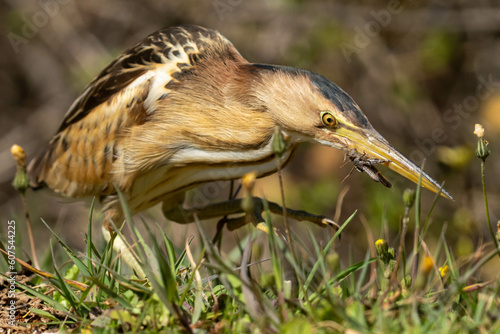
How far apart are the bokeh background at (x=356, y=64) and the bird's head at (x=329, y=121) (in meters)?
2.39

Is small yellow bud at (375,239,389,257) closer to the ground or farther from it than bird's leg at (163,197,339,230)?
farther from it

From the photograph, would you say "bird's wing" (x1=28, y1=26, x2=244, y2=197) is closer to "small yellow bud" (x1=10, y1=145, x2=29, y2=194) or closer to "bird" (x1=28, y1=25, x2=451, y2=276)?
"bird" (x1=28, y1=25, x2=451, y2=276)

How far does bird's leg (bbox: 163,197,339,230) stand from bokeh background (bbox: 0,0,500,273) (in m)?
1.71

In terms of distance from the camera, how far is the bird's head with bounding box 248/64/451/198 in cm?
206

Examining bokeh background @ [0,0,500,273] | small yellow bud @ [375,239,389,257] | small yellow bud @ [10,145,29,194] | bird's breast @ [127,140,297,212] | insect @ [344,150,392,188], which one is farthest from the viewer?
bokeh background @ [0,0,500,273]

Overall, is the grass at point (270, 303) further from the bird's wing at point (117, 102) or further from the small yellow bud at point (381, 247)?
the bird's wing at point (117, 102)

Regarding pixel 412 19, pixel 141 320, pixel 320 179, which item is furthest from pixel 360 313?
pixel 412 19

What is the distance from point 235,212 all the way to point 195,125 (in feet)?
1.44

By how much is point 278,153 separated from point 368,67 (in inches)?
150

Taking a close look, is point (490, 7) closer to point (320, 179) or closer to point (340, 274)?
point (320, 179)

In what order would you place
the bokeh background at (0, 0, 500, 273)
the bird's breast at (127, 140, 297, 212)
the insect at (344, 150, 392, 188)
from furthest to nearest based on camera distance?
the bokeh background at (0, 0, 500, 273), the bird's breast at (127, 140, 297, 212), the insect at (344, 150, 392, 188)

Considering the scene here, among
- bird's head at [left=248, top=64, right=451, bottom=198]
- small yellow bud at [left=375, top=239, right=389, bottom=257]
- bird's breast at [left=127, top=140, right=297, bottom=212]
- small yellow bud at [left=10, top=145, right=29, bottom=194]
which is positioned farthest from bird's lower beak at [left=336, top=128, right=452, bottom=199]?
small yellow bud at [left=10, top=145, right=29, bottom=194]

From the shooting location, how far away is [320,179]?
512cm

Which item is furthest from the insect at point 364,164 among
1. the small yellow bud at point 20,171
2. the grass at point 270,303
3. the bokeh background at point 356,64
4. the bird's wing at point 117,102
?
the bokeh background at point 356,64
